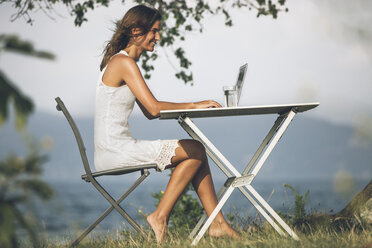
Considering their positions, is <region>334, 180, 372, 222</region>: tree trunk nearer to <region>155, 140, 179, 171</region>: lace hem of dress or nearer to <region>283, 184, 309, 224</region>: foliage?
<region>283, 184, 309, 224</region>: foliage

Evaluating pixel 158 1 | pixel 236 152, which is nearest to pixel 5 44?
pixel 158 1

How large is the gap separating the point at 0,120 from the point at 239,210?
3094 millimetres

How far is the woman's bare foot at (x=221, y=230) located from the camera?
2775mm

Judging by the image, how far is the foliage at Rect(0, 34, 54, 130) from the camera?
0.96 meters

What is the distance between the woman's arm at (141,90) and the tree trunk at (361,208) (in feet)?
5.29

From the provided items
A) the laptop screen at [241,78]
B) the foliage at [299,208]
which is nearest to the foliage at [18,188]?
the laptop screen at [241,78]

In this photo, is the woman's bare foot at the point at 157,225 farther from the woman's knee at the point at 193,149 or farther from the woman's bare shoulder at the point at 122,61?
the woman's bare shoulder at the point at 122,61

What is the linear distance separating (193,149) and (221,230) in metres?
0.54

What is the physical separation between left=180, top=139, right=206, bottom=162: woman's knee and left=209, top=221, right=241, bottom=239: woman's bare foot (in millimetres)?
434

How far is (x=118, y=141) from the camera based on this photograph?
2736 millimetres

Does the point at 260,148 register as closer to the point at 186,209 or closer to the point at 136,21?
the point at 136,21

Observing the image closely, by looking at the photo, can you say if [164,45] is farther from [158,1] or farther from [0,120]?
[0,120]

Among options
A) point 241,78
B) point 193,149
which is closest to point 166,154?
point 193,149


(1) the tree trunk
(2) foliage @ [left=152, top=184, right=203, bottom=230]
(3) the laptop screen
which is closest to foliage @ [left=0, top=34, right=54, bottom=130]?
(3) the laptop screen
